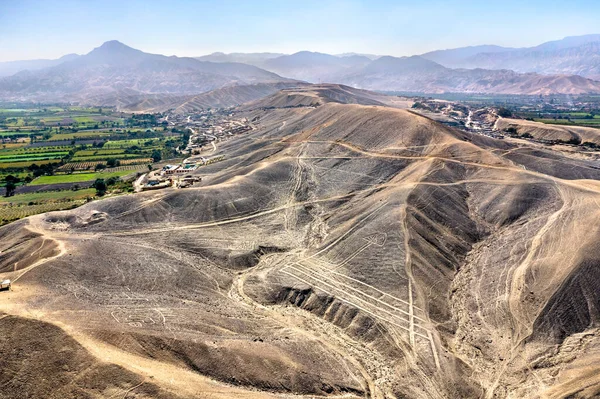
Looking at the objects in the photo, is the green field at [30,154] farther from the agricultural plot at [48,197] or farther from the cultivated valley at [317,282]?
the agricultural plot at [48,197]

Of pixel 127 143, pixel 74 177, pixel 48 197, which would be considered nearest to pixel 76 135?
pixel 127 143

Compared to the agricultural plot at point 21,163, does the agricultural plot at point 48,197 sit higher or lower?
lower

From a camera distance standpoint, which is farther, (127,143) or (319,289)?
(127,143)

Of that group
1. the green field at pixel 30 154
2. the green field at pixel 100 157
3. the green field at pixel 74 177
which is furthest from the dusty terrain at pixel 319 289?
the green field at pixel 30 154

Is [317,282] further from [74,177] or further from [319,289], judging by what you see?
[74,177]

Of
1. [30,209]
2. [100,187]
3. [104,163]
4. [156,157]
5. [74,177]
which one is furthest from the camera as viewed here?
[156,157]

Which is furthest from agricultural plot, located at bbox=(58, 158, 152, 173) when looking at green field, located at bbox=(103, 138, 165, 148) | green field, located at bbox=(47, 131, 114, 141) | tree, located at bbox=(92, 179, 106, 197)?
green field, located at bbox=(47, 131, 114, 141)
